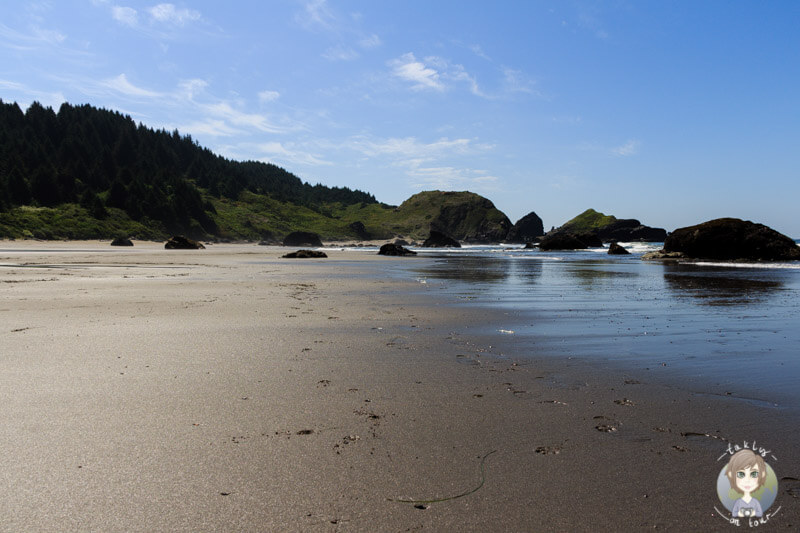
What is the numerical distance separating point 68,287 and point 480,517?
1608 cm

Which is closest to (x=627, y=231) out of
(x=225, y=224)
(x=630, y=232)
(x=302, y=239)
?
(x=630, y=232)

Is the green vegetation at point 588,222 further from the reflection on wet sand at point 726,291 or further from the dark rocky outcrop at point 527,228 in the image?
the reflection on wet sand at point 726,291

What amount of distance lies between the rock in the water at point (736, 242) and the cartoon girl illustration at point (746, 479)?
1666 inches

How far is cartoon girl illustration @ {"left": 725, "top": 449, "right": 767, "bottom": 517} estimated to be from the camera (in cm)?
270

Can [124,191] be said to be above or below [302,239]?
above

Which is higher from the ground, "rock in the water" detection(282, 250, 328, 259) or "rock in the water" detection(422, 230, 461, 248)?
"rock in the water" detection(422, 230, 461, 248)

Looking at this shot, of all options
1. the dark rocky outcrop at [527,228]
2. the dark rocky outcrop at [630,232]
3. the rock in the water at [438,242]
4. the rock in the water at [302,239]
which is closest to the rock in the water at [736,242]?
the rock in the water at [438,242]

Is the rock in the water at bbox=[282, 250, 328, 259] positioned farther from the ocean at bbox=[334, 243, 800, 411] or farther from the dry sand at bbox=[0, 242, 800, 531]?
the dry sand at bbox=[0, 242, 800, 531]

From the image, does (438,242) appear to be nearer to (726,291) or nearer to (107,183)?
(726,291)

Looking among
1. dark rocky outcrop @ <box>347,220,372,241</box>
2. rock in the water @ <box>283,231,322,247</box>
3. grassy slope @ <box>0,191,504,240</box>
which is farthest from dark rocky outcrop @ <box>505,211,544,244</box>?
rock in the water @ <box>283,231,322,247</box>

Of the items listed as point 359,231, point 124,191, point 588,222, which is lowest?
point 359,231

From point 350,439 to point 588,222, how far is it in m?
158

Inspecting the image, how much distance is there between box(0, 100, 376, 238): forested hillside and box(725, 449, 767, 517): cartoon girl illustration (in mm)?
84914

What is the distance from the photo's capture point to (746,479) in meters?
2.93
